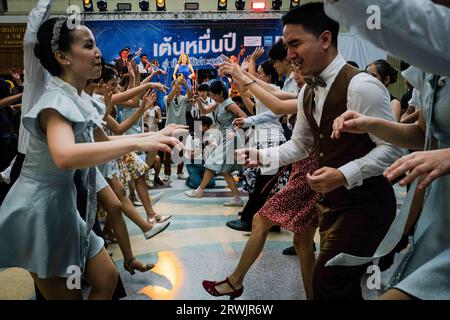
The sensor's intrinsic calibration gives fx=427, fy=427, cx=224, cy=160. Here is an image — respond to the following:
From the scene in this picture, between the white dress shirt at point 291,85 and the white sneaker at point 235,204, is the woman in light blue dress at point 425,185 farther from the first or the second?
the white sneaker at point 235,204

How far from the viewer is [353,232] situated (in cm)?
168

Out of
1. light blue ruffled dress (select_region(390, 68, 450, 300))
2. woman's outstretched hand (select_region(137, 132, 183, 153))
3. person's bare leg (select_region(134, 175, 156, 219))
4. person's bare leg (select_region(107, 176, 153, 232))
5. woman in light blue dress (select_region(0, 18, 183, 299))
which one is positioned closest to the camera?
light blue ruffled dress (select_region(390, 68, 450, 300))

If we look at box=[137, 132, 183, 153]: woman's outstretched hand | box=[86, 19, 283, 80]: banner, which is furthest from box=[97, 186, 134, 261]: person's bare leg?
box=[86, 19, 283, 80]: banner

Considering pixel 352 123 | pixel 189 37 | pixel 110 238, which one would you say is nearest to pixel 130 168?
pixel 110 238

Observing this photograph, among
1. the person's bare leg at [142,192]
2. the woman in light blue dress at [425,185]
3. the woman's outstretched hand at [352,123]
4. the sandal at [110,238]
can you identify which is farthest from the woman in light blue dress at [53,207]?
the person's bare leg at [142,192]

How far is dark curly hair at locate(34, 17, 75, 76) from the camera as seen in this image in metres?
1.78

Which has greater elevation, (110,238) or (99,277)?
(99,277)

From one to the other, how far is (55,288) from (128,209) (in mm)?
1617

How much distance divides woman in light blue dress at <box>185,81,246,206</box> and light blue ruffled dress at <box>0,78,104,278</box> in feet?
12.6

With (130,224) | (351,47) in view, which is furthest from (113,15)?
(130,224)

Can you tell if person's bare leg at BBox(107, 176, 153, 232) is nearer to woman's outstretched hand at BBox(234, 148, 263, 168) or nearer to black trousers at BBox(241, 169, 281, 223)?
→ black trousers at BBox(241, 169, 281, 223)

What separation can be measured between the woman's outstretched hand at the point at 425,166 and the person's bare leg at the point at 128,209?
2484mm

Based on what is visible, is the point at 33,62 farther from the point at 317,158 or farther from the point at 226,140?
the point at 226,140

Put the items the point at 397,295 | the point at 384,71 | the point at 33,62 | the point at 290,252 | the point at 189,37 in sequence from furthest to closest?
the point at 189,37 → the point at 384,71 → the point at 290,252 → the point at 33,62 → the point at 397,295
